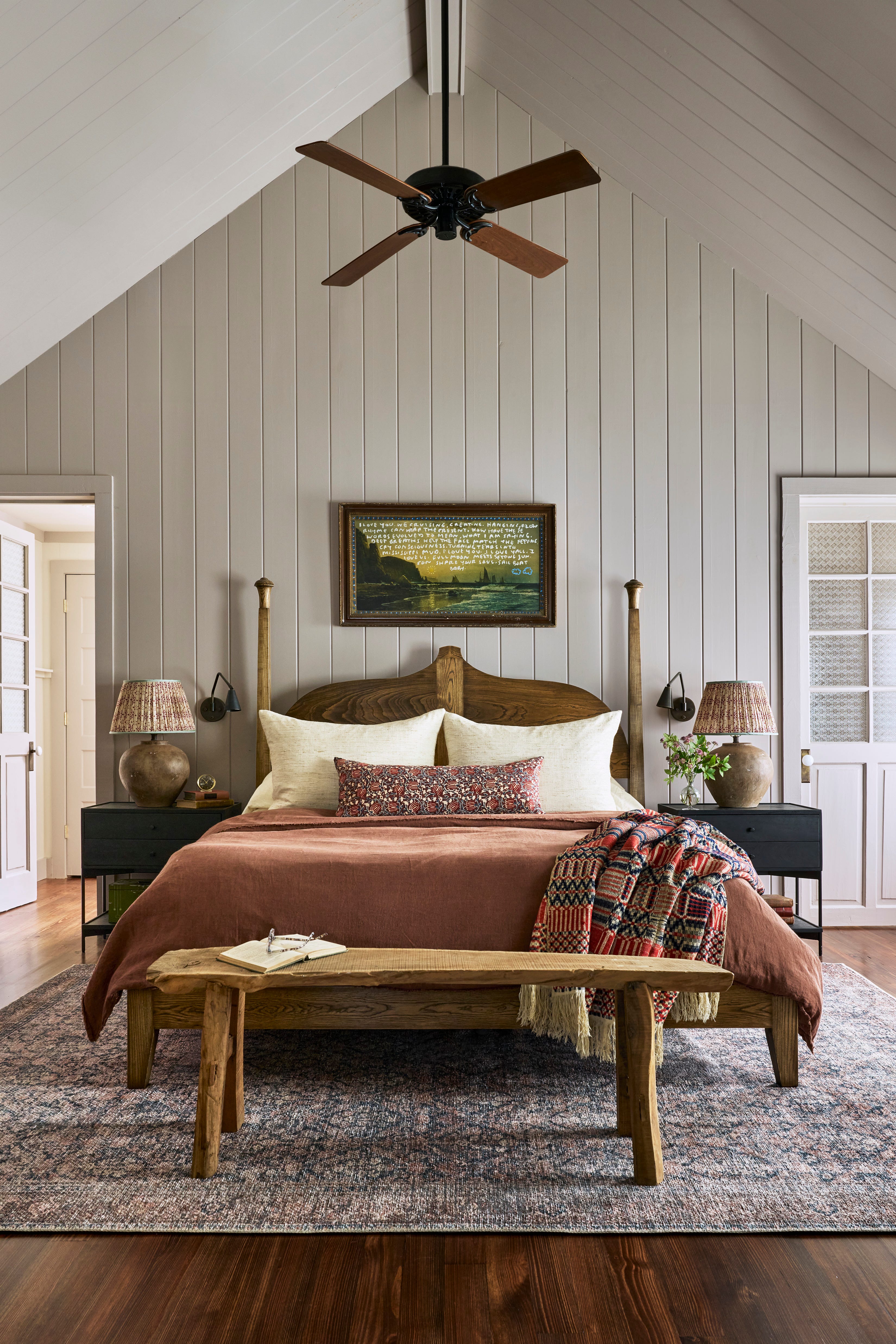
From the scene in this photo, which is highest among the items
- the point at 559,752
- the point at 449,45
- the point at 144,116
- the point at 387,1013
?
the point at 449,45

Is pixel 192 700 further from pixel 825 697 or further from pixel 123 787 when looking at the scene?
pixel 825 697

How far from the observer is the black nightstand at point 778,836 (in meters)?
3.94

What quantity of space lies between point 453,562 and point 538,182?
213cm

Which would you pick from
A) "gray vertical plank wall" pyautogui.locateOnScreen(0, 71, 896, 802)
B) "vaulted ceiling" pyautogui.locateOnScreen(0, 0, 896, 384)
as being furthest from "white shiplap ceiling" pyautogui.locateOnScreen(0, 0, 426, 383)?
"gray vertical plank wall" pyautogui.locateOnScreen(0, 71, 896, 802)

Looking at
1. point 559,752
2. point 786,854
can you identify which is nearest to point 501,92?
Answer: point 559,752

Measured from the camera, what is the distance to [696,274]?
15.2 ft

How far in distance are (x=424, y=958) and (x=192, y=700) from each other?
2.77 m

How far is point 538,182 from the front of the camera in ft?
8.54

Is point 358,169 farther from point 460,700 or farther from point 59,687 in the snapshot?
point 59,687

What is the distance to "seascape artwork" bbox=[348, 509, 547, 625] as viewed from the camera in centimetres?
454

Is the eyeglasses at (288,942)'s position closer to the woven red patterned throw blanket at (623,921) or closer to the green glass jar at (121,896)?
the woven red patterned throw blanket at (623,921)

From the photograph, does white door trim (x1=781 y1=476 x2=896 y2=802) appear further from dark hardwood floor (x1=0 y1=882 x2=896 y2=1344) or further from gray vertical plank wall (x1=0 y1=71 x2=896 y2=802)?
dark hardwood floor (x1=0 y1=882 x2=896 y2=1344)

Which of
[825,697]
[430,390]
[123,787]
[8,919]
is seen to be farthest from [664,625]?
[8,919]

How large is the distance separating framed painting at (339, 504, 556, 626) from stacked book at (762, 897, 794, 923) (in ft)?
5.61
